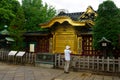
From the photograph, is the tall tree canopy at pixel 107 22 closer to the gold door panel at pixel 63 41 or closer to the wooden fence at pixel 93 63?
the wooden fence at pixel 93 63

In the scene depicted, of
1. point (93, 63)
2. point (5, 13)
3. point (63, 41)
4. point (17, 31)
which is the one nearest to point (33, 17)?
point (5, 13)

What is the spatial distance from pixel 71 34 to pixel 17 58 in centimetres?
610

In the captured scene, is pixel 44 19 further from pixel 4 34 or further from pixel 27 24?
pixel 4 34

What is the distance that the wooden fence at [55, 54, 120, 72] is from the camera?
55.3ft

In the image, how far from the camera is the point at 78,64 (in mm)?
18109

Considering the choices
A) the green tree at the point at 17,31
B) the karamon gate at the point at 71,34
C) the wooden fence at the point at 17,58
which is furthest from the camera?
the green tree at the point at 17,31

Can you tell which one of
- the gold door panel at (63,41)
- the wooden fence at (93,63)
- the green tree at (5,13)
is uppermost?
the green tree at (5,13)

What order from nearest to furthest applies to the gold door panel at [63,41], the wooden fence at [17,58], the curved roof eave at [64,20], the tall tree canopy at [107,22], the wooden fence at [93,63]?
the wooden fence at [93,63]
the tall tree canopy at [107,22]
the wooden fence at [17,58]
the curved roof eave at [64,20]
the gold door panel at [63,41]

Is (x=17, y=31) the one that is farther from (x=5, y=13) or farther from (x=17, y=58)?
(x=5, y=13)

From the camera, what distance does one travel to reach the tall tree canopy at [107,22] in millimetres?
19141

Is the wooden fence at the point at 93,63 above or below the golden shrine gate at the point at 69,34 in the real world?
below

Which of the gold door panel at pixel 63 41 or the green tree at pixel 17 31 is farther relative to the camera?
the green tree at pixel 17 31

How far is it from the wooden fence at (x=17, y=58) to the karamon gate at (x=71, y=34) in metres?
5.23

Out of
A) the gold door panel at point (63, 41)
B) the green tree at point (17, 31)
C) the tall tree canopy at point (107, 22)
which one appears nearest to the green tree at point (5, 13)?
the green tree at point (17, 31)
